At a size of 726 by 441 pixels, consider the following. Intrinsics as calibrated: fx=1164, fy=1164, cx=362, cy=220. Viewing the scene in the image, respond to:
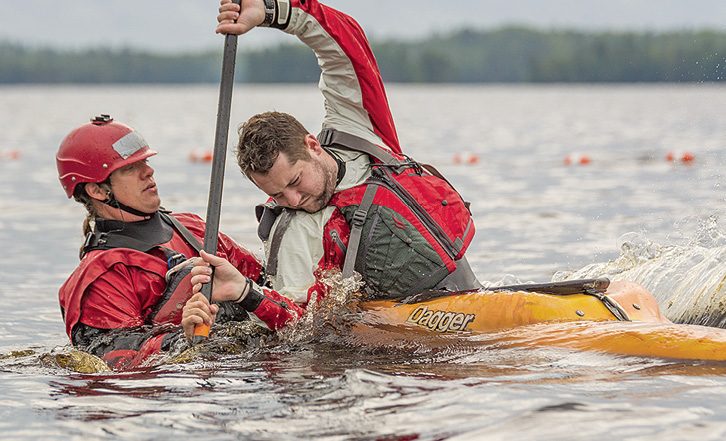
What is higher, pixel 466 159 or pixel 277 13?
pixel 277 13

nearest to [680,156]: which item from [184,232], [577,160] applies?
[577,160]

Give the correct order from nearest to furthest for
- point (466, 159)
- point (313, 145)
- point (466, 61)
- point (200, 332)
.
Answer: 1. point (200, 332)
2. point (313, 145)
3. point (466, 159)
4. point (466, 61)

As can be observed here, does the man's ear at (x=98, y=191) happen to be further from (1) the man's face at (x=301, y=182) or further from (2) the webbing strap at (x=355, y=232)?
(2) the webbing strap at (x=355, y=232)

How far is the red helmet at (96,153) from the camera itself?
740 cm

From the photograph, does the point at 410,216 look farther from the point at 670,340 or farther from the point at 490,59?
the point at 490,59

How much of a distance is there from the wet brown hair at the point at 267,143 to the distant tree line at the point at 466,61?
69.5 metres

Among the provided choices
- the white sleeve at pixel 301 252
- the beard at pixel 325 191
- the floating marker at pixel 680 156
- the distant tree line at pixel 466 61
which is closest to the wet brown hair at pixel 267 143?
the beard at pixel 325 191

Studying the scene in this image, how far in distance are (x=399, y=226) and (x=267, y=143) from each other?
0.99 m

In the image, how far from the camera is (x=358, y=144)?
291 inches

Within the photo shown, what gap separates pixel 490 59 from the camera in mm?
124000

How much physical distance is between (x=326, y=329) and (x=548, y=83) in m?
105

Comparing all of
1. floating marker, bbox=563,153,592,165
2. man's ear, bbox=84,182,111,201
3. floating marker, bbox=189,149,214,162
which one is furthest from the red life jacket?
floating marker, bbox=189,149,214,162

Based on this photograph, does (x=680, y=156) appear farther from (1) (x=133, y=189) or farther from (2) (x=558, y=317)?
(1) (x=133, y=189)

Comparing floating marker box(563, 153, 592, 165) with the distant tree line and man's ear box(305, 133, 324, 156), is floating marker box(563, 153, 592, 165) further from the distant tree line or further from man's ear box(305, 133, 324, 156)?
the distant tree line
